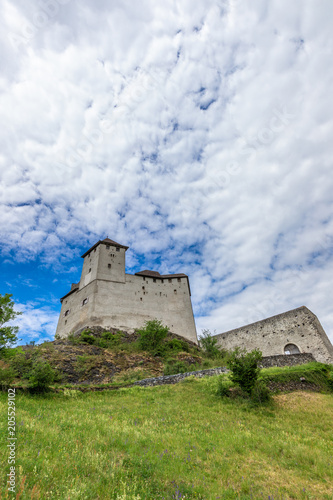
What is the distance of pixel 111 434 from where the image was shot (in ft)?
24.2

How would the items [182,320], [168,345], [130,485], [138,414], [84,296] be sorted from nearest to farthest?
[130,485] → [138,414] → [168,345] → [84,296] → [182,320]

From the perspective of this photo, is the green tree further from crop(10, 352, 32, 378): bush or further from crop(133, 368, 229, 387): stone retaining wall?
crop(133, 368, 229, 387): stone retaining wall

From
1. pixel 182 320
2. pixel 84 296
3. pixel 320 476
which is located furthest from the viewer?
pixel 182 320

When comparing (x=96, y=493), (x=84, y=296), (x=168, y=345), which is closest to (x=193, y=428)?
(x=96, y=493)

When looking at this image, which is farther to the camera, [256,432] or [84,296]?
[84,296]

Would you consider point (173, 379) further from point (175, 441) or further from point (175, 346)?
point (175, 346)

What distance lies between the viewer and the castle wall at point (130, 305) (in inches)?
1470

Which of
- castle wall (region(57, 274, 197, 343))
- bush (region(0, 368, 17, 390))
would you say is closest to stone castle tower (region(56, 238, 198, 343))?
castle wall (region(57, 274, 197, 343))

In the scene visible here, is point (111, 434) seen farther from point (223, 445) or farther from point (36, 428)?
point (223, 445)

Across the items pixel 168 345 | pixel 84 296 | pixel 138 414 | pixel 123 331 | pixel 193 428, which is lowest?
pixel 193 428

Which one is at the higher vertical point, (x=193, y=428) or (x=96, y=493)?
(x=193, y=428)

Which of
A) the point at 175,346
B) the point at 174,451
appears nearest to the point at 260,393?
the point at 174,451

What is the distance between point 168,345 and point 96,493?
87.8 ft

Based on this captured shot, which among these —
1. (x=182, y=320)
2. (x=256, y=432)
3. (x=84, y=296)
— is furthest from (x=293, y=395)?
(x=84, y=296)
